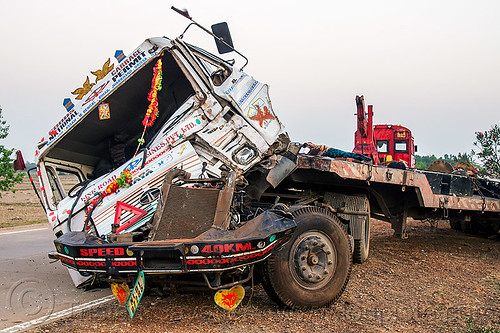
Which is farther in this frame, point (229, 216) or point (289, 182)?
point (289, 182)

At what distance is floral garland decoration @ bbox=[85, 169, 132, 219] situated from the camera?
180 inches

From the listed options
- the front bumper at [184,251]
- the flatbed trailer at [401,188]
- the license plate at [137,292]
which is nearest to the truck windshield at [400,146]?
the flatbed trailer at [401,188]

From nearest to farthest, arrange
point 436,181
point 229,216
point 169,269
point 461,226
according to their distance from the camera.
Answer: point 169,269 → point 229,216 → point 436,181 → point 461,226

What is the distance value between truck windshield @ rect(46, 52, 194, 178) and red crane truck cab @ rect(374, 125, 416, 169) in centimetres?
891

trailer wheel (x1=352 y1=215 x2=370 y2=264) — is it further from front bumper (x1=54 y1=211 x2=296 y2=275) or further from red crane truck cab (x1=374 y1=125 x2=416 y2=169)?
red crane truck cab (x1=374 y1=125 x2=416 y2=169)

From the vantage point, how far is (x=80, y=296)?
203 inches

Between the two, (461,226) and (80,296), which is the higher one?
(461,226)

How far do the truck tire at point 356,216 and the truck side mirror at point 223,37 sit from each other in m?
2.17

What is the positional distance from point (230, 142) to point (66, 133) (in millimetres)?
1803

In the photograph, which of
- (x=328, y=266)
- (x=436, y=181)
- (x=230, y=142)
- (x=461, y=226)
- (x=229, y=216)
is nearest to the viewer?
(x=229, y=216)

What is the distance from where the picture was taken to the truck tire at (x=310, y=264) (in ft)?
13.8

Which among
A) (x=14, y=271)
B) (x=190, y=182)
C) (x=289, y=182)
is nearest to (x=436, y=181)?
(x=289, y=182)

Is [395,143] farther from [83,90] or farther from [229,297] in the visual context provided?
[229,297]

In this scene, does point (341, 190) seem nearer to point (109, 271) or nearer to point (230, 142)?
point (230, 142)
